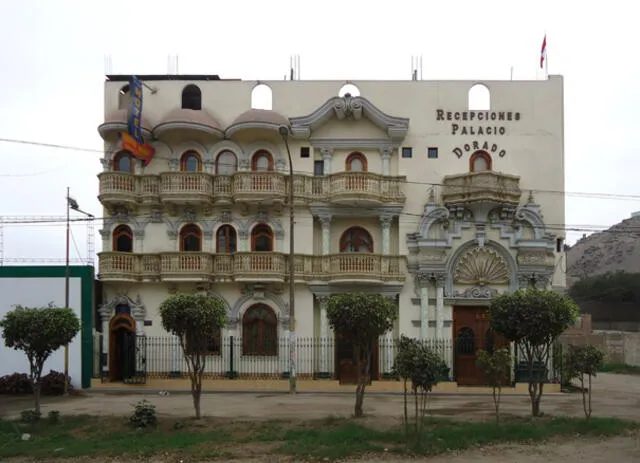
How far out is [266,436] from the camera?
52.5 feet

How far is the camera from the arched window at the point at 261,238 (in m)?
28.1

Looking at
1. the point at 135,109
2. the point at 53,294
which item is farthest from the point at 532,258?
the point at 53,294

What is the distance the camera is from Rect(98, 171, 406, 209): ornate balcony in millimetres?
26828

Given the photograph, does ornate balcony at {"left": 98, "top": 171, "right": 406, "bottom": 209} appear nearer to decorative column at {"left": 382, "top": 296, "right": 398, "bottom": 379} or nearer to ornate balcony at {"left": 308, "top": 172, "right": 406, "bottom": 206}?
ornate balcony at {"left": 308, "top": 172, "right": 406, "bottom": 206}

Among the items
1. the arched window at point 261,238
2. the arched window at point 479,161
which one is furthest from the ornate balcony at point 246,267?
the arched window at point 479,161

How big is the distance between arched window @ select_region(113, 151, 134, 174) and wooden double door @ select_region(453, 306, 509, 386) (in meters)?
14.7

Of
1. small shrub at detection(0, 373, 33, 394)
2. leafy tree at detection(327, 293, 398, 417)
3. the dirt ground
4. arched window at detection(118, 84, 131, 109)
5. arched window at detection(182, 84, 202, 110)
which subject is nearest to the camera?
the dirt ground

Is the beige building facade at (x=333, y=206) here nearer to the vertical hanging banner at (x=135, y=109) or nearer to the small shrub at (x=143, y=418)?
the vertical hanging banner at (x=135, y=109)

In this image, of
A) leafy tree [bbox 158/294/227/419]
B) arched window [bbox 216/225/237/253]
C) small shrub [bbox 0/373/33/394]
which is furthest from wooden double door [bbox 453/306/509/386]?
small shrub [bbox 0/373/33/394]

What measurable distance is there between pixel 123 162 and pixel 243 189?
18.1 feet

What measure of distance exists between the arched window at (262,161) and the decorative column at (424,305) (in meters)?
7.71

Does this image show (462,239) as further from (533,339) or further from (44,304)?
(44,304)

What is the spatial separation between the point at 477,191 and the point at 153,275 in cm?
1336

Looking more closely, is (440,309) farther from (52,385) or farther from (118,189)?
(52,385)
